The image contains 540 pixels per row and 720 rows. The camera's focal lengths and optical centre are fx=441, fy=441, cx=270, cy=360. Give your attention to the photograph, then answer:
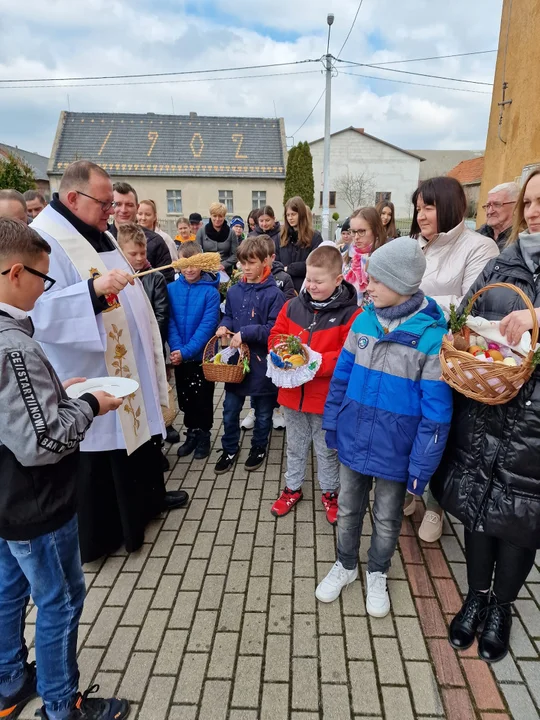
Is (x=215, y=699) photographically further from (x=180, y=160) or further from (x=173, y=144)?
(x=173, y=144)

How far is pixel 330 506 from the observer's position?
3256mm

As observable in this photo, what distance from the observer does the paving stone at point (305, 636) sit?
2232 mm

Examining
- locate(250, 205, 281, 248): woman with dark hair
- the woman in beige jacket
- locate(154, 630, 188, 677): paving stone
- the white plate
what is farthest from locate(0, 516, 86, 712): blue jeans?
locate(250, 205, 281, 248): woman with dark hair

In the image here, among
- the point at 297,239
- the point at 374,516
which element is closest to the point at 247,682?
the point at 374,516

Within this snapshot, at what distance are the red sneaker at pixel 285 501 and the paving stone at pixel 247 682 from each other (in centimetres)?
116

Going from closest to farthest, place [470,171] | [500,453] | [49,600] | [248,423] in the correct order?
[49,600] → [500,453] → [248,423] → [470,171]

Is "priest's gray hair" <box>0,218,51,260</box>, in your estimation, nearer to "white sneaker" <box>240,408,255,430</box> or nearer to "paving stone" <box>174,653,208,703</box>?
"paving stone" <box>174,653,208,703</box>

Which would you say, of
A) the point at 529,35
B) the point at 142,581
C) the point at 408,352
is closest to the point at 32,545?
the point at 142,581

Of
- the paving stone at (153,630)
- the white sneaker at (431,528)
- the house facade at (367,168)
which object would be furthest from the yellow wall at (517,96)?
the house facade at (367,168)

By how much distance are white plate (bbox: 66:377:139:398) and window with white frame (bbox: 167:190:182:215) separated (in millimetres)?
31035

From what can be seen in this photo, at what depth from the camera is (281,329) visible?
3.19 metres

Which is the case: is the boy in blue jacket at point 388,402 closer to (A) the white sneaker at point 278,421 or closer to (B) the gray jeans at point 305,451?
(B) the gray jeans at point 305,451

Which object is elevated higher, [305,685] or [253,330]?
[253,330]

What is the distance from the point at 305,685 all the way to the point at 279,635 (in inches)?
11.5
